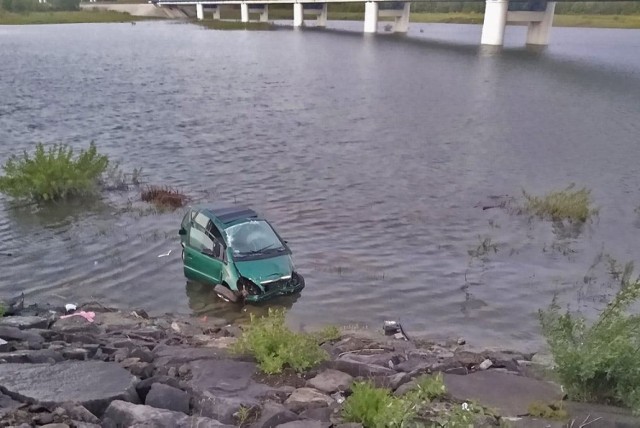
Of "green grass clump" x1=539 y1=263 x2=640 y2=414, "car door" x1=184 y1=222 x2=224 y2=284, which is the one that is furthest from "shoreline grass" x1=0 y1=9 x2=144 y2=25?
"green grass clump" x1=539 y1=263 x2=640 y2=414

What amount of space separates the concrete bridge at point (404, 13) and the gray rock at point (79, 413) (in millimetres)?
90546

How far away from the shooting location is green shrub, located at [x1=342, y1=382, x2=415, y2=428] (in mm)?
7354

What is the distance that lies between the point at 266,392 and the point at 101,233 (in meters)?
13.3

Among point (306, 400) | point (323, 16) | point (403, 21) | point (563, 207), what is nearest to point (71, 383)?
point (306, 400)

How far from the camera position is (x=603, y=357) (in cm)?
790

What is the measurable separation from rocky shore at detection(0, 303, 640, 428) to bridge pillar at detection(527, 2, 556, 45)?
93.9 m

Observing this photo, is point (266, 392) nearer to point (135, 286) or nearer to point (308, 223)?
point (135, 286)

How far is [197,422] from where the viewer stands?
7.82 m

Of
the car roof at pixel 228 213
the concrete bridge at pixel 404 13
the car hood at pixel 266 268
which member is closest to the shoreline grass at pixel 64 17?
the concrete bridge at pixel 404 13

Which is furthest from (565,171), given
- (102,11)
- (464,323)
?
(102,11)

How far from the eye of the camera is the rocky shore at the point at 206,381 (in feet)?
26.0

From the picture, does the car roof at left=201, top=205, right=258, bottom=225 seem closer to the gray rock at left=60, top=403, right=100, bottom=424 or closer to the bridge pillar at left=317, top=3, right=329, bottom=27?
the gray rock at left=60, top=403, right=100, bottom=424

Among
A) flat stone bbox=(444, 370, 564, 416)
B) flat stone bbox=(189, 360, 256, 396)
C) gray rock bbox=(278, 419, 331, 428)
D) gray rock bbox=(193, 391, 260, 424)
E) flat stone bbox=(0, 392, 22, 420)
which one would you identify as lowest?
flat stone bbox=(189, 360, 256, 396)

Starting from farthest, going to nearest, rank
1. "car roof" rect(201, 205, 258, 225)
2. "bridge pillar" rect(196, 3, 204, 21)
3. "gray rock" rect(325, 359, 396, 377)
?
"bridge pillar" rect(196, 3, 204, 21), "car roof" rect(201, 205, 258, 225), "gray rock" rect(325, 359, 396, 377)
